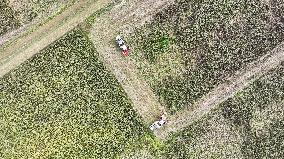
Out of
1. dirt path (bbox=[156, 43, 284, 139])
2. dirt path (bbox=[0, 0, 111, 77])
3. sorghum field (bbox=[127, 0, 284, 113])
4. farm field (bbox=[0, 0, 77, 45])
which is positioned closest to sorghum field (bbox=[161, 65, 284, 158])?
dirt path (bbox=[156, 43, 284, 139])

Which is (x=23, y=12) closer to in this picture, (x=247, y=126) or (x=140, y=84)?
(x=140, y=84)

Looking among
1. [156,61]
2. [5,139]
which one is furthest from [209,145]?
[5,139]

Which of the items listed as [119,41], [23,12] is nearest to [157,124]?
[119,41]

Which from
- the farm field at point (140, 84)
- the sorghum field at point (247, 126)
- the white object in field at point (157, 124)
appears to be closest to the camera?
the white object in field at point (157, 124)

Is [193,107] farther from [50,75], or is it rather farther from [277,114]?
[50,75]

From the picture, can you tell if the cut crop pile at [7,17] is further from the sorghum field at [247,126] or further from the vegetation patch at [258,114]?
the vegetation patch at [258,114]

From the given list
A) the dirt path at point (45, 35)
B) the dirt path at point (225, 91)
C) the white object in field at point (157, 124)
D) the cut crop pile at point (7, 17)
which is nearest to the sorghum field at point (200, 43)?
the dirt path at point (225, 91)
